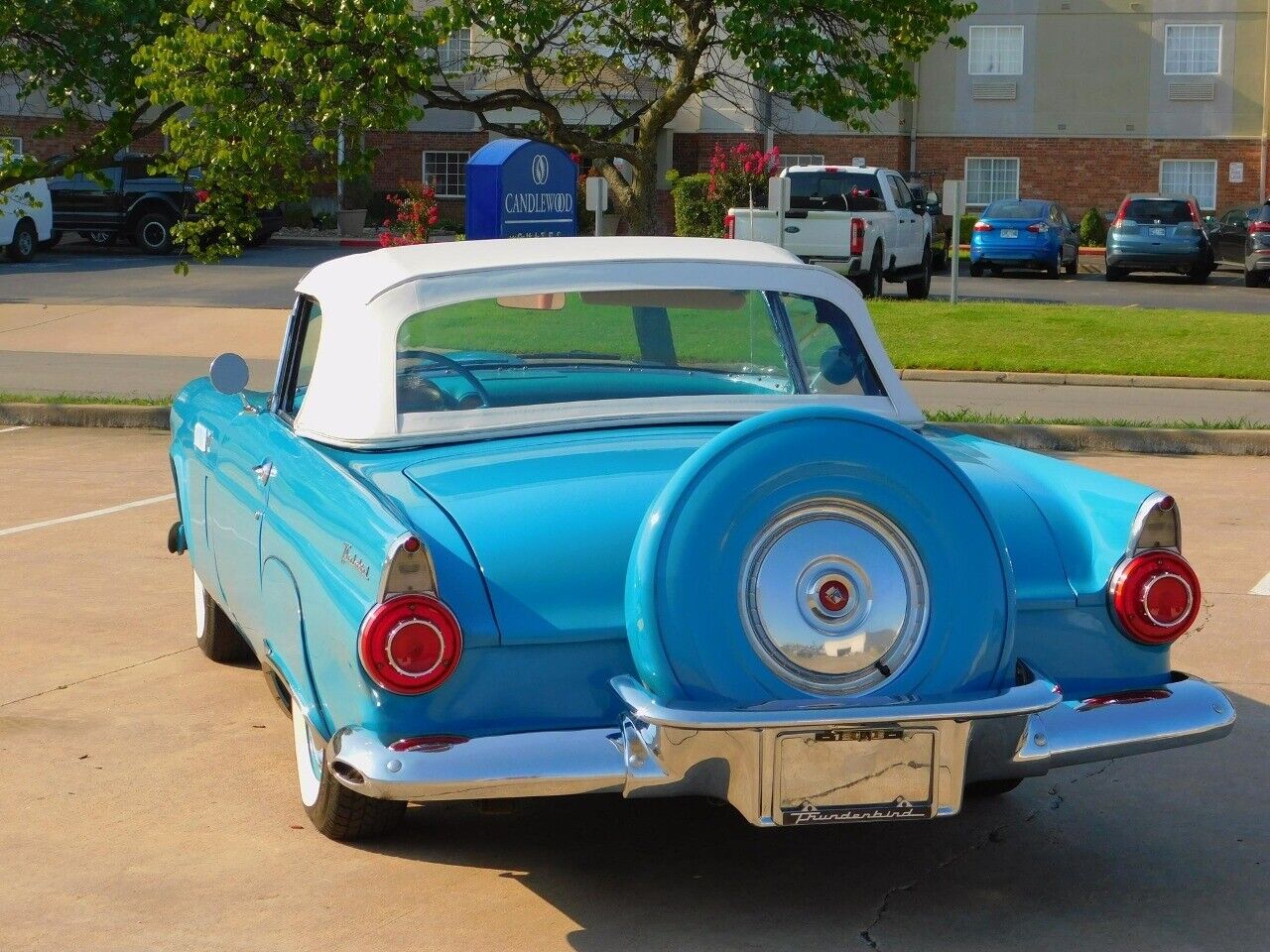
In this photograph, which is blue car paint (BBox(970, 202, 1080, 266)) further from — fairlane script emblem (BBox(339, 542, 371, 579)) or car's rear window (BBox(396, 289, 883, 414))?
fairlane script emblem (BBox(339, 542, 371, 579))

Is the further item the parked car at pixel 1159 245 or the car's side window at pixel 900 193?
the parked car at pixel 1159 245

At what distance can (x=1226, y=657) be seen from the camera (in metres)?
6.84

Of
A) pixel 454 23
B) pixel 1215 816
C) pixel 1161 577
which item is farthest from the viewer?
pixel 454 23

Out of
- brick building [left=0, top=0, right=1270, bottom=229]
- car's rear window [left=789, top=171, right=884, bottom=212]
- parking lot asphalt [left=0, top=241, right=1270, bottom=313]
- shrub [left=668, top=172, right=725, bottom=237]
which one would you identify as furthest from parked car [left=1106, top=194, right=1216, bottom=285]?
brick building [left=0, top=0, right=1270, bottom=229]

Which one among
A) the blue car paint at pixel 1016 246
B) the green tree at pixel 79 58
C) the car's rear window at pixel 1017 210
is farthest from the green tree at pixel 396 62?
the car's rear window at pixel 1017 210

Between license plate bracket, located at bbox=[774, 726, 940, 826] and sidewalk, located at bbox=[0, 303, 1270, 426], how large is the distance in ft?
34.4

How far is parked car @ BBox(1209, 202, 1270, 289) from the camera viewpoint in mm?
31375

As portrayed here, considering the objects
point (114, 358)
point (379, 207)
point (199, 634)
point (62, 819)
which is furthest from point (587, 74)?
point (379, 207)

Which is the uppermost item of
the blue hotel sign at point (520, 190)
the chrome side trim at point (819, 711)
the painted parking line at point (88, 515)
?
the blue hotel sign at point (520, 190)

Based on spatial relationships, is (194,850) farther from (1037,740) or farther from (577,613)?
(1037,740)

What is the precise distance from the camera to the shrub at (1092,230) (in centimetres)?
4100

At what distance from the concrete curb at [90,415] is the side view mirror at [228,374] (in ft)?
25.6

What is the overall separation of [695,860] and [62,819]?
1822 millimetres

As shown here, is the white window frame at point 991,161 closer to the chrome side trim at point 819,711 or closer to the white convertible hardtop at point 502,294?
the white convertible hardtop at point 502,294
